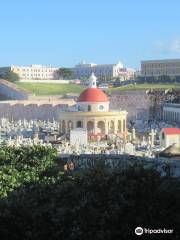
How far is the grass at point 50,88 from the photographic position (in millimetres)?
97331

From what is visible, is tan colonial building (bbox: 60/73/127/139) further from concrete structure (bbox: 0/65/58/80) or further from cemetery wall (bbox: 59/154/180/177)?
concrete structure (bbox: 0/65/58/80)

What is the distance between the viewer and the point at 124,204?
41.0 feet

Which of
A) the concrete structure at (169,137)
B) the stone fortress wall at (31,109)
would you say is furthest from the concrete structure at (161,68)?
the concrete structure at (169,137)

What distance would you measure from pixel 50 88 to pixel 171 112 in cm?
3786

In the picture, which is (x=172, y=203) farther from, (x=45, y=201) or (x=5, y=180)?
(x=5, y=180)

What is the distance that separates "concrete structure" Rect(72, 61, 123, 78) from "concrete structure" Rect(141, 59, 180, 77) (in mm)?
20874

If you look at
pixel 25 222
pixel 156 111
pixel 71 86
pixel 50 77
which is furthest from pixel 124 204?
pixel 50 77

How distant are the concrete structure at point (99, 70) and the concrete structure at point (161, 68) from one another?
2087 cm

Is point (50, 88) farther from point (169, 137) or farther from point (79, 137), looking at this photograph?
point (169, 137)

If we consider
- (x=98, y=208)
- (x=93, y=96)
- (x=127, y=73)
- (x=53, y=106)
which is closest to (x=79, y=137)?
(x=93, y=96)

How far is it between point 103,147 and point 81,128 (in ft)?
25.9

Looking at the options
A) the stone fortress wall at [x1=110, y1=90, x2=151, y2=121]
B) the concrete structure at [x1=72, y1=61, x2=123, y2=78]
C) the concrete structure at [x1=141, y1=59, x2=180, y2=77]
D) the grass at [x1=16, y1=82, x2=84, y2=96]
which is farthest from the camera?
the concrete structure at [x1=72, y1=61, x2=123, y2=78]

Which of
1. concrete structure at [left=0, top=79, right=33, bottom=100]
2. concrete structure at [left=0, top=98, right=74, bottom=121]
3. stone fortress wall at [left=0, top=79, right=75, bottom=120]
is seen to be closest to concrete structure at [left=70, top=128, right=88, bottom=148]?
stone fortress wall at [left=0, top=79, right=75, bottom=120]

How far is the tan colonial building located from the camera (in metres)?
48.4
